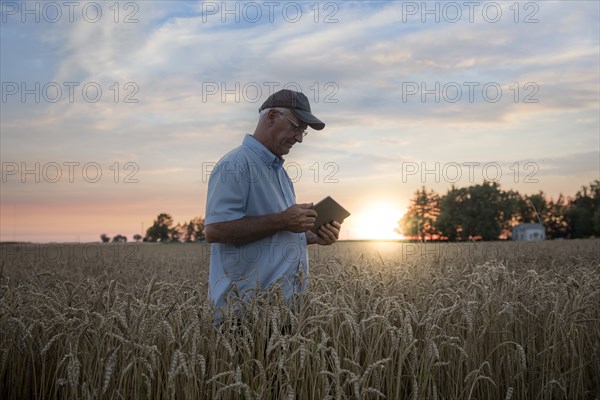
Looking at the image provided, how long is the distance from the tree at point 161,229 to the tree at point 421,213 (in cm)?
3823

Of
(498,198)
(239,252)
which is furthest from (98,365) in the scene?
(498,198)

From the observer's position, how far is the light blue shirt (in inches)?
163

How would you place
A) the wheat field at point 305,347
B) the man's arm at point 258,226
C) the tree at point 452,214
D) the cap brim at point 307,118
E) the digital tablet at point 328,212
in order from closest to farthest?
the wheat field at point 305,347 < the man's arm at point 258,226 < the cap brim at point 307,118 < the digital tablet at point 328,212 < the tree at point 452,214

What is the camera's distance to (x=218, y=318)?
4.07m

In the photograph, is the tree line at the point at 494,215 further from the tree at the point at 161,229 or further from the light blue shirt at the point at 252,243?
the light blue shirt at the point at 252,243

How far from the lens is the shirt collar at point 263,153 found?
14.4 feet

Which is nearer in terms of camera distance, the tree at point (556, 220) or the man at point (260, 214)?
the man at point (260, 214)

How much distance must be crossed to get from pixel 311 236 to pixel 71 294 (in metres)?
2.08

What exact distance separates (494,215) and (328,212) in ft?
280

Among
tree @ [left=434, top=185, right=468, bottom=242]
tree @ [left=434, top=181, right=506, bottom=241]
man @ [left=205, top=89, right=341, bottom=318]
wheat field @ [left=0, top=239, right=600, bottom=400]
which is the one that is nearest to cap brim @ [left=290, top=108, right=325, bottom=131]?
man @ [left=205, top=89, right=341, bottom=318]

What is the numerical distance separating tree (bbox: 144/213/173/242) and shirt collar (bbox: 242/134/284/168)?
8806 centimetres

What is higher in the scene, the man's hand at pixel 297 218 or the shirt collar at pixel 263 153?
the shirt collar at pixel 263 153

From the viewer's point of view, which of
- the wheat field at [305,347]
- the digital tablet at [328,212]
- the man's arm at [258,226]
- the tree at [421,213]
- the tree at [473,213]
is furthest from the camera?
the tree at [421,213]

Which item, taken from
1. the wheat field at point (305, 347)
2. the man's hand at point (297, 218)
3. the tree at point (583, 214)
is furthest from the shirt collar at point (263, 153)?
the tree at point (583, 214)
